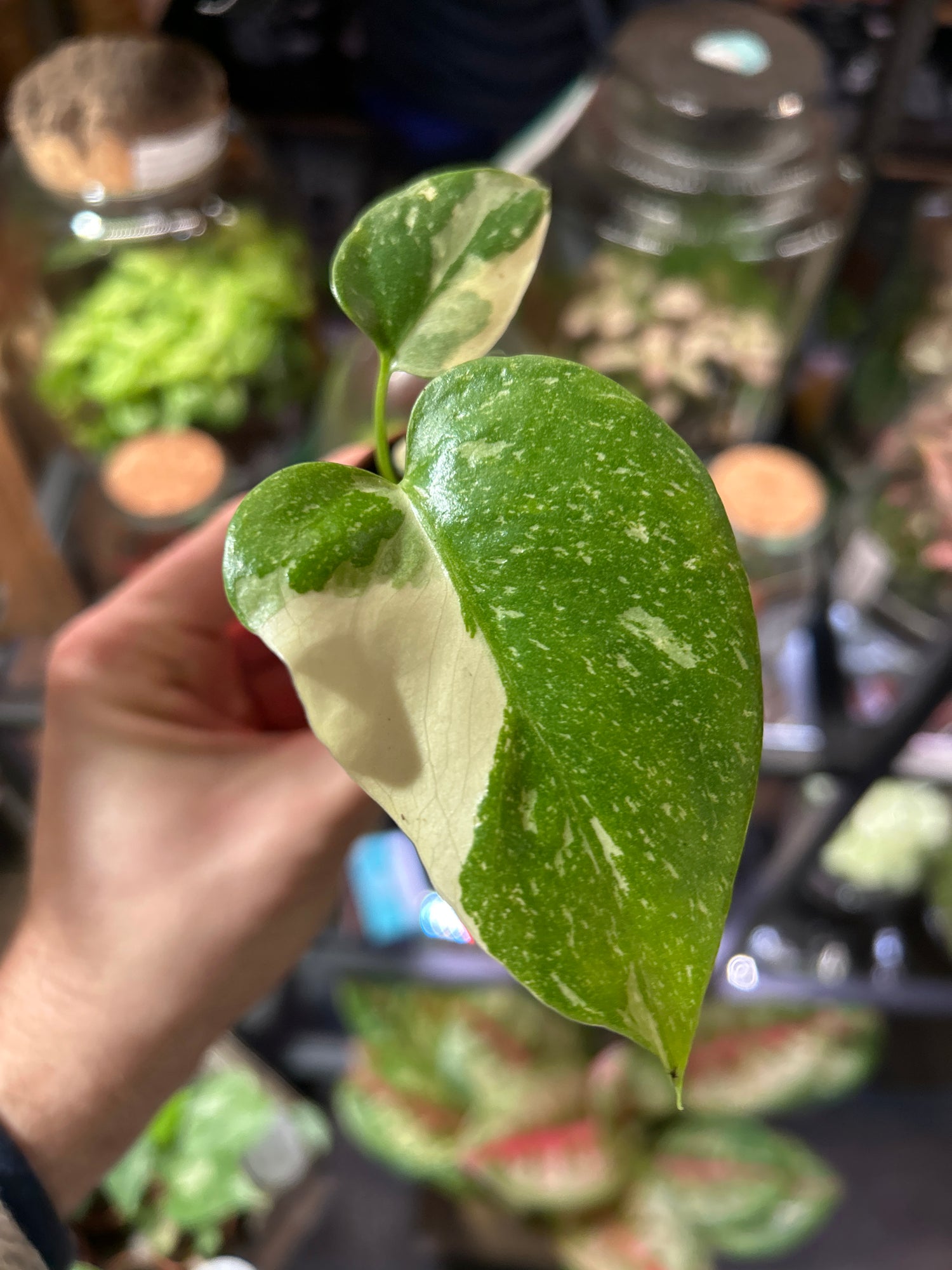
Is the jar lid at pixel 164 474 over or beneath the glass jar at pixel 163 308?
beneath

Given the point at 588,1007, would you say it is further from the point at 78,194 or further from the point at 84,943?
the point at 78,194

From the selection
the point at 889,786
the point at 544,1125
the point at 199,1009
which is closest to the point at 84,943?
the point at 199,1009

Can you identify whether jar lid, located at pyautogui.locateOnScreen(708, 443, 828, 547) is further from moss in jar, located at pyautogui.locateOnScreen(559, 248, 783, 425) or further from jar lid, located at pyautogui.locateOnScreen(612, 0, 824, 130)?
jar lid, located at pyautogui.locateOnScreen(612, 0, 824, 130)

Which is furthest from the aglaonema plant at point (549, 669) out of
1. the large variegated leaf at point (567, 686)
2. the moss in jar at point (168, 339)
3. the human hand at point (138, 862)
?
the moss in jar at point (168, 339)

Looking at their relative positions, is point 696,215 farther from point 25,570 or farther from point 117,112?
point 25,570

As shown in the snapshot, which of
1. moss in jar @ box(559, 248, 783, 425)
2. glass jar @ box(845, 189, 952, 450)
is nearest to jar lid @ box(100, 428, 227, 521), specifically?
moss in jar @ box(559, 248, 783, 425)

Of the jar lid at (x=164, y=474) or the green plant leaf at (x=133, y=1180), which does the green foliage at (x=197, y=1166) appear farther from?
the jar lid at (x=164, y=474)
